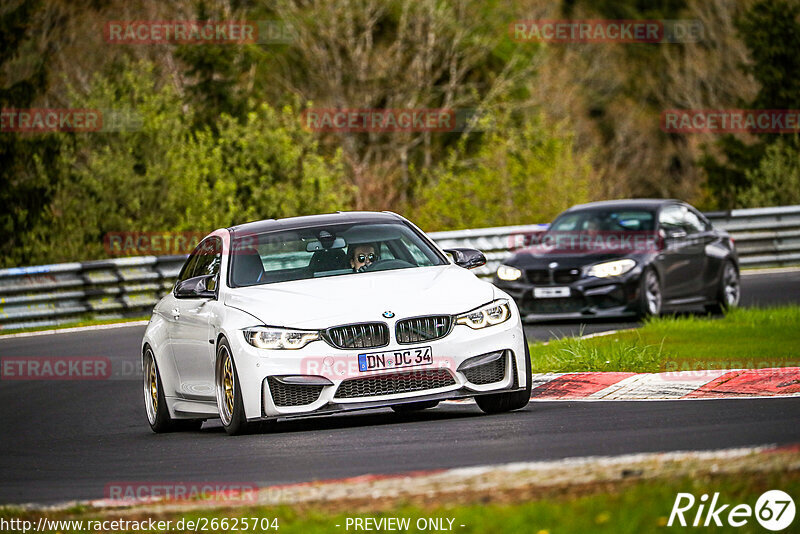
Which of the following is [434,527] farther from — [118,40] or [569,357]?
[118,40]

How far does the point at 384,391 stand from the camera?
33.5ft

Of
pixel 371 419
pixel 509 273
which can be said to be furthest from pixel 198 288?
pixel 509 273

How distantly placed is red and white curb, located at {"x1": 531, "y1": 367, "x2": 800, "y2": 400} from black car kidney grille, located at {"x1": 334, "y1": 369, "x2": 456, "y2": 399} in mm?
2082

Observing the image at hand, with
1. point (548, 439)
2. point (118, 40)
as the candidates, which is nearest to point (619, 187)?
point (118, 40)

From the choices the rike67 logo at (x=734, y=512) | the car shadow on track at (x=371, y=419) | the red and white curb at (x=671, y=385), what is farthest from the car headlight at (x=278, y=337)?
the rike67 logo at (x=734, y=512)

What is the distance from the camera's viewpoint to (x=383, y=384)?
1021cm

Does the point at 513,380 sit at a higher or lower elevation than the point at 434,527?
lower

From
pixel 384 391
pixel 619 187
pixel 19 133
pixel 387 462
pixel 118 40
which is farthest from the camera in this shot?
pixel 619 187

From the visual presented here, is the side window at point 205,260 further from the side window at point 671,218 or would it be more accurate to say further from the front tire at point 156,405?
the side window at point 671,218

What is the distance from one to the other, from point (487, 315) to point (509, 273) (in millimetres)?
9569

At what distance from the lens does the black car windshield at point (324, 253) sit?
11.3 m

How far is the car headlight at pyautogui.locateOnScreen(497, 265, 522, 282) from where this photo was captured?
19984 millimetres

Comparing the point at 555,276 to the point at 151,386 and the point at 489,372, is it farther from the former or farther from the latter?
the point at 489,372

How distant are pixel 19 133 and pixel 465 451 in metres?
24.5
